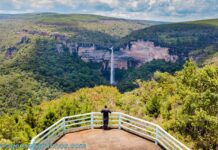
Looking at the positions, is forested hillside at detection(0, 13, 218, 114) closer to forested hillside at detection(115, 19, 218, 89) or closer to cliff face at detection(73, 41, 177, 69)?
forested hillside at detection(115, 19, 218, 89)

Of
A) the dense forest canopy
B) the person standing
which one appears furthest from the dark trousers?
the dense forest canopy

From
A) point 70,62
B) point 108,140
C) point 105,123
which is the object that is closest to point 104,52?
point 70,62

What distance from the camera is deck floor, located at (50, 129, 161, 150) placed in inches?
642

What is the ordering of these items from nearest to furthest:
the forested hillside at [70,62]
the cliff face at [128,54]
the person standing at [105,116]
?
1. the person standing at [105,116]
2. the forested hillside at [70,62]
3. the cliff face at [128,54]

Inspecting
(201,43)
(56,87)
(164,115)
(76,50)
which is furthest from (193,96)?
(76,50)

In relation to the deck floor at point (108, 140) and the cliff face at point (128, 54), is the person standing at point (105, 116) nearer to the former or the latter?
the deck floor at point (108, 140)

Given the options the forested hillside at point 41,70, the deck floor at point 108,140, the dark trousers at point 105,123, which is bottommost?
the forested hillside at point 41,70

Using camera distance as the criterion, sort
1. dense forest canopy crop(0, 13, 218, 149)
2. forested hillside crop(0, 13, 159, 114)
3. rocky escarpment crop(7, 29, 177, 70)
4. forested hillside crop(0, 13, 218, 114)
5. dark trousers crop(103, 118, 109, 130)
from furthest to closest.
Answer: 1. rocky escarpment crop(7, 29, 177, 70)
2. forested hillside crop(0, 13, 218, 114)
3. forested hillside crop(0, 13, 159, 114)
4. dense forest canopy crop(0, 13, 218, 149)
5. dark trousers crop(103, 118, 109, 130)

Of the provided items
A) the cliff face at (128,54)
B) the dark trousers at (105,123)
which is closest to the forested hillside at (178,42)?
the cliff face at (128,54)

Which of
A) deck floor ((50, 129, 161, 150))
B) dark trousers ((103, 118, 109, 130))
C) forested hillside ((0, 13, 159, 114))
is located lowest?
forested hillside ((0, 13, 159, 114))

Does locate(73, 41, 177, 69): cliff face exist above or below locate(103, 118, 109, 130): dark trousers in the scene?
below

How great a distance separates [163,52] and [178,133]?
452 feet

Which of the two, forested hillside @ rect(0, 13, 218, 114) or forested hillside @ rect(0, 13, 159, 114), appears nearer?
forested hillside @ rect(0, 13, 159, 114)

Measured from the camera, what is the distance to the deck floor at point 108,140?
16.3m
